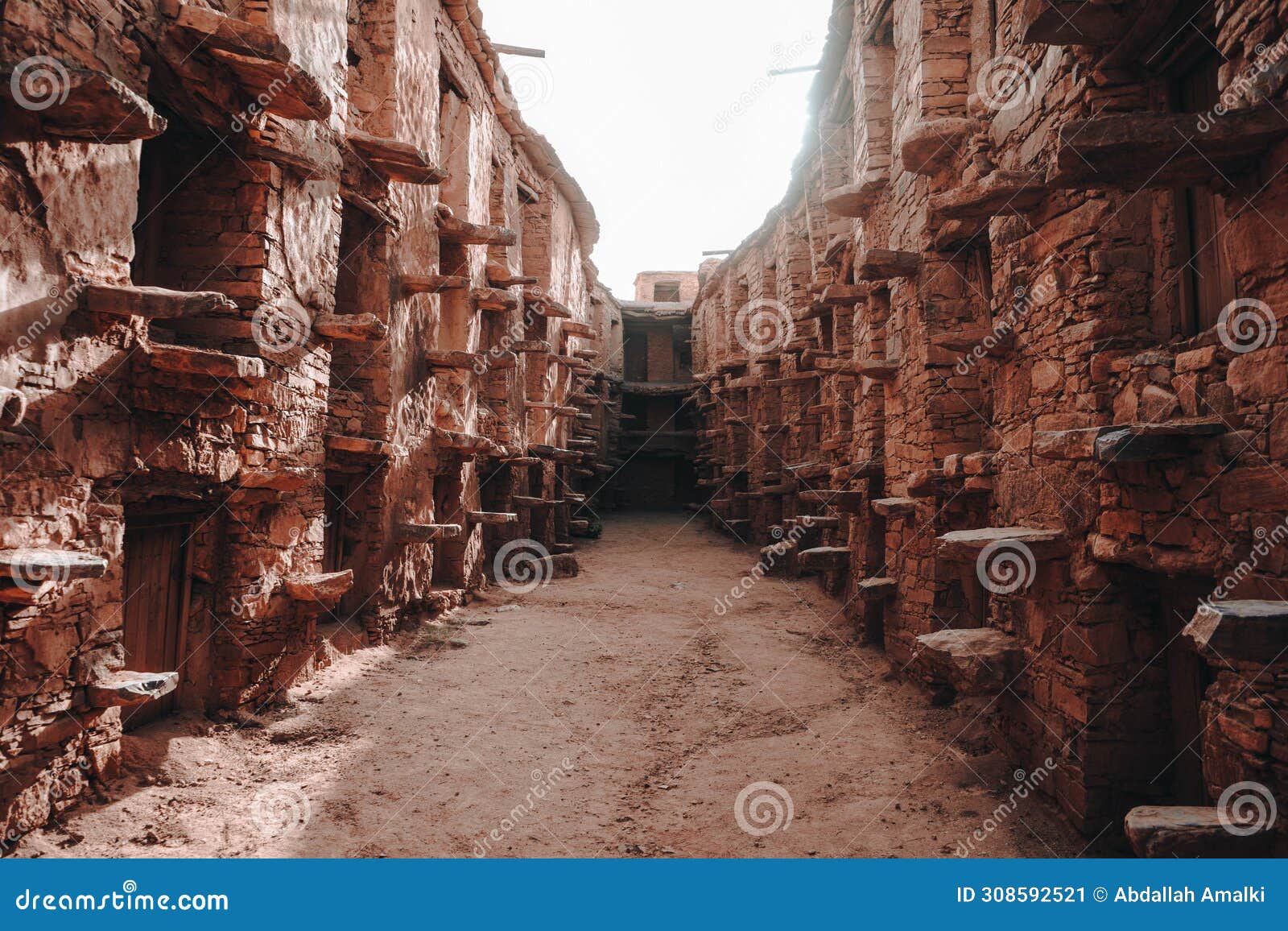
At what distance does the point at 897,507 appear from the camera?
8.28 m

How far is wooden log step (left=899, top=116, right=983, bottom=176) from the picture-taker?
7184mm

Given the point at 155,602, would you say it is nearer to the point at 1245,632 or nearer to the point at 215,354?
the point at 215,354

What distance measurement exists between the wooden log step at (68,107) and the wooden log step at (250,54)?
1.61m

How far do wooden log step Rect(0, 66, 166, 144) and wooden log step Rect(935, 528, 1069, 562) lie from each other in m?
5.79

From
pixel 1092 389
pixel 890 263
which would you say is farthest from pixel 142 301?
pixel 890 263

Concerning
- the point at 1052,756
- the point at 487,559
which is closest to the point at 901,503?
the point at 1052,756

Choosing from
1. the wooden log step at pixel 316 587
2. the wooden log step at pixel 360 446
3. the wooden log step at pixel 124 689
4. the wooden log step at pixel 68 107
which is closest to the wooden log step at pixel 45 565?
the wooden log step at pixel 124 689

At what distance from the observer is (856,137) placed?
10844mm

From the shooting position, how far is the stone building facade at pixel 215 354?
4141mm

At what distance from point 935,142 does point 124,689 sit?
8322mm

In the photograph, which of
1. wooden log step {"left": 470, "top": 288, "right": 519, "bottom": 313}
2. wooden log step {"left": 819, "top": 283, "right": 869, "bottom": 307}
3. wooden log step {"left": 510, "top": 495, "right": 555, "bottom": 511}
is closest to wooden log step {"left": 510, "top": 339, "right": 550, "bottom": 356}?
wooden log step {"left": 510, "top": 495, "right": 555, "bottom": 511}

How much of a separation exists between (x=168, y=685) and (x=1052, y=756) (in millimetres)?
6031

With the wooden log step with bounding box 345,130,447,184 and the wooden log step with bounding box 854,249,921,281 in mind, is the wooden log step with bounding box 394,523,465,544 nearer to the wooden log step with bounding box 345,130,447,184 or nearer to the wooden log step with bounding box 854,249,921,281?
the wooden log step with bounding box 345,130,447,184

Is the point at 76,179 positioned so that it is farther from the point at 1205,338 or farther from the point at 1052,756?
the point at 1052,756
